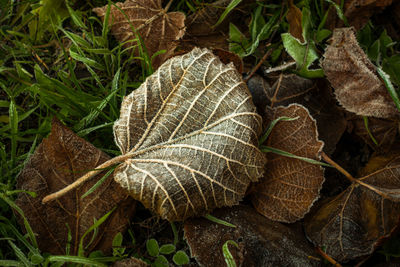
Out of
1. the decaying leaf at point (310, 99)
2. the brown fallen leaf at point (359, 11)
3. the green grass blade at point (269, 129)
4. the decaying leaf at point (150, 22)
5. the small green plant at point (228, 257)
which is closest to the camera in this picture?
the small green plant at point (228, 257)

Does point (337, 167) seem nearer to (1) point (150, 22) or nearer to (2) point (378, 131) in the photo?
(2) point (378, 131)

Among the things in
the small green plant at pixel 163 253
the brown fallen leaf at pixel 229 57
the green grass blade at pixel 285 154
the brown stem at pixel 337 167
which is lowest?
the small green plant at pixel 163 253

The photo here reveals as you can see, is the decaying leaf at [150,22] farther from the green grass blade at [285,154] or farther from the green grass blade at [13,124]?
the green grass blade at [285,154]

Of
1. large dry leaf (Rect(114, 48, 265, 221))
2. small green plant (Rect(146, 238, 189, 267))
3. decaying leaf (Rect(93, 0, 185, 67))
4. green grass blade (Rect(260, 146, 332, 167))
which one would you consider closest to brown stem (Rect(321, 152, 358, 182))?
green grass blade (Rect(260, 146, 332, 167))

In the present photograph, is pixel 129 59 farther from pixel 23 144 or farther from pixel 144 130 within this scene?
pixel 23 144

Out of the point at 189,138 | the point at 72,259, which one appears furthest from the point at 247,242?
the point at 72,259

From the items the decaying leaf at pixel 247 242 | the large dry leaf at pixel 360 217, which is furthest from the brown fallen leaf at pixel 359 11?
the decaying leaf at pixel 247 242

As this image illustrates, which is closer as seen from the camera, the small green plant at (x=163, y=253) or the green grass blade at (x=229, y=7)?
the small green plant at (x=163, y=253)
